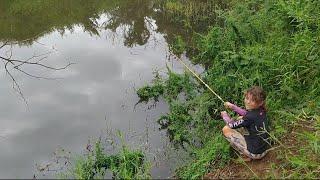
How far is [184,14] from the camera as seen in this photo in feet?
43.9

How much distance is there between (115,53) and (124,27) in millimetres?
2558

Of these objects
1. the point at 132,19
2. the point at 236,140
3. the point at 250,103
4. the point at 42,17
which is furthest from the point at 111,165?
the point at 42,17

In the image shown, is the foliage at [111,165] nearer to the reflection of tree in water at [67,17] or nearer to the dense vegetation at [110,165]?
the dense vegetation at [110,165]

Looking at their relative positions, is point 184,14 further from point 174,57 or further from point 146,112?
point 146,112

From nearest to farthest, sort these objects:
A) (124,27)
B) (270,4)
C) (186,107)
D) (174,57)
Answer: (186,107)
(270,4)
(174,57)
(124,27)

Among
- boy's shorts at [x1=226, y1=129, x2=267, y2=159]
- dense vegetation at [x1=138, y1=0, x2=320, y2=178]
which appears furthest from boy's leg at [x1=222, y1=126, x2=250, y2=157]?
dense vegetation at [x1=138, y1=0, x2=320, y2=178]

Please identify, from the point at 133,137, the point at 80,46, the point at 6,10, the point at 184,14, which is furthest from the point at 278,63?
the point at 6,10

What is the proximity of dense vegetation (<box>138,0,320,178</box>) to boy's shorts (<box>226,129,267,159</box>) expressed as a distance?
16 centimetres

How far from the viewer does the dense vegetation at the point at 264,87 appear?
18.4ft

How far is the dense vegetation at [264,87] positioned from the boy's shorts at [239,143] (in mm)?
158

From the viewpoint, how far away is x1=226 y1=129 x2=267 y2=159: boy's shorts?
548cm

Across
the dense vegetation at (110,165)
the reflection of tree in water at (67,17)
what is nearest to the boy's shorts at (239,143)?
the dense vegetation at (110,165)

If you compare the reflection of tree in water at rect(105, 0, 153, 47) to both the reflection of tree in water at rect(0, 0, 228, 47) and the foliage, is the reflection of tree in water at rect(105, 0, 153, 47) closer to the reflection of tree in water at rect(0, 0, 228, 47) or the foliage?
the reflection of tree in water at rect(0, 0, 228, 47)

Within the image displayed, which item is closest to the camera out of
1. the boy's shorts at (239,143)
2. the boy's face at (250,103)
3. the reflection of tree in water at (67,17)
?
the boy's face at (250,103)
